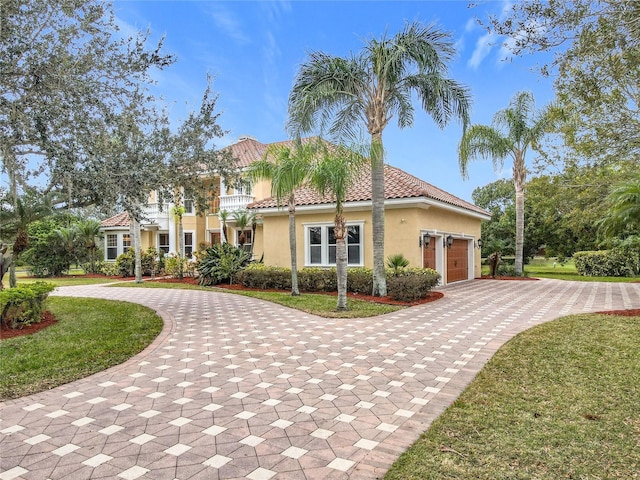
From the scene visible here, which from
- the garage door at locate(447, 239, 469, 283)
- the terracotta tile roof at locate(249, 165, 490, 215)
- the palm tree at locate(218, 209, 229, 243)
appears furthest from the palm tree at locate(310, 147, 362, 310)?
the palm tree at locate(218, 209, 229, 243)

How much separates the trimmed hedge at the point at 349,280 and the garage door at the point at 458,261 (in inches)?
214

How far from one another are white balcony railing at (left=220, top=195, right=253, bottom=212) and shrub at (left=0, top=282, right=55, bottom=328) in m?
15.3

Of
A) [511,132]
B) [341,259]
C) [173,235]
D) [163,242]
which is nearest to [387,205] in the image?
[341,259]

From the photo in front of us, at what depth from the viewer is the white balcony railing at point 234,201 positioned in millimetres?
24500

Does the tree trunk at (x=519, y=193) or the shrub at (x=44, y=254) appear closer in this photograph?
the tree trunk at (x=519, y=193)

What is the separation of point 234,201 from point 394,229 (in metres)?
11.7

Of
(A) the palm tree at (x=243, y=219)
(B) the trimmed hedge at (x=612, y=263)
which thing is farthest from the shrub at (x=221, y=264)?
(B) the trimmed hedge at (x=612, y=263)

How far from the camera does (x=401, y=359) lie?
668 centimetres

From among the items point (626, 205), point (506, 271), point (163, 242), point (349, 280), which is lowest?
point (506, 271)

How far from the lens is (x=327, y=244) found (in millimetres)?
18062

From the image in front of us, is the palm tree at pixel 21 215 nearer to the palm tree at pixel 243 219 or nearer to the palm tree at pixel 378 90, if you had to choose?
the palm tree at pixel 378 90

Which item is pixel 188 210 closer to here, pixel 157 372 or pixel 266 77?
pixel 266 77

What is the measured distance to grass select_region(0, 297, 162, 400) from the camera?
5781 millimetres

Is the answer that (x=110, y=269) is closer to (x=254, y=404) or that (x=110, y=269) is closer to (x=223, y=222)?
(x=223, y=222)
